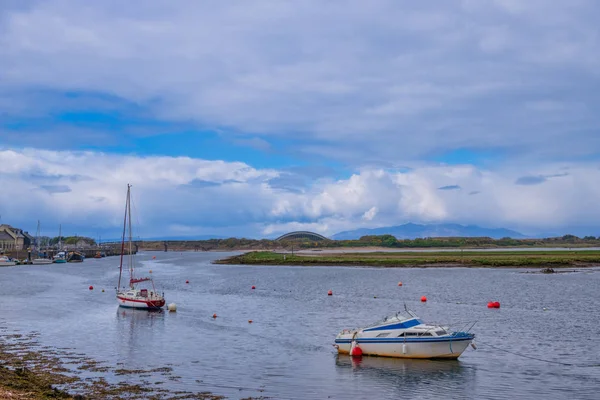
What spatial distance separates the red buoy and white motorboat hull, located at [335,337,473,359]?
0.21m

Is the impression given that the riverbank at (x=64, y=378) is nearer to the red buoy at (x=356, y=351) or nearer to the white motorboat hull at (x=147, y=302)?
the red buoy at (x=356, y=351)

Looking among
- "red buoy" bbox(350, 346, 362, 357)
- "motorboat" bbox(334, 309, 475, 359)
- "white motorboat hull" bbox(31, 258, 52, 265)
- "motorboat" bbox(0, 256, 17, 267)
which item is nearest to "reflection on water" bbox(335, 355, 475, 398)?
"red buoy" bbox(350, 346, 362, 357)

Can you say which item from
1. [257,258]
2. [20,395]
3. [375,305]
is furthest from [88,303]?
[257,258]

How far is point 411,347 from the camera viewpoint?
3812 cm

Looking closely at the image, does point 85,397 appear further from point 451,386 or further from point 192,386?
point 451,386

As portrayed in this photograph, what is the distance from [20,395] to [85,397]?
3632mm

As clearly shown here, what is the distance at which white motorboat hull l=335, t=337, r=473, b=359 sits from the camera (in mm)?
37438

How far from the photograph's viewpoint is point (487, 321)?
173 feet

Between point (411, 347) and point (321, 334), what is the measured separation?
1058cm

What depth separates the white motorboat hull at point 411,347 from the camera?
123 ft

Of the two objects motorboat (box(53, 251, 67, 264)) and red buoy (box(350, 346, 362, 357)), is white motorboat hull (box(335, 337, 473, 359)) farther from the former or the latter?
motorboat (box(53, 251, 67, 264))

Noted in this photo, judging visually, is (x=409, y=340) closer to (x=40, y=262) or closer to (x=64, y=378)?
(x=64, y=378)

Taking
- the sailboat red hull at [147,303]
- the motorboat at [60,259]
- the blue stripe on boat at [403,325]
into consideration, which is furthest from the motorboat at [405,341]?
the motorboat at [60,259]

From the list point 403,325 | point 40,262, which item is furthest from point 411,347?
point 40,262
